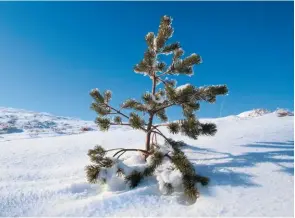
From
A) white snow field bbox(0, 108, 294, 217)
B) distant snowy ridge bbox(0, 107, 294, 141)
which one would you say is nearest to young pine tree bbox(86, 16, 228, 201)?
white snow field bbox(0, 108, 294, 217)

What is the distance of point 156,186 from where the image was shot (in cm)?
520

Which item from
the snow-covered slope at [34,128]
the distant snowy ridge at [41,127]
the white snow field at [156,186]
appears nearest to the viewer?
the white snow field at [156,186]

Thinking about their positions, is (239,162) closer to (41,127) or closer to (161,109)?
(161,109)

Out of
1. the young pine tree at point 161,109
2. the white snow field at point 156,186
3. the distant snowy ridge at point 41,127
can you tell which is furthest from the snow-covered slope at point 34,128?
the young pine tree at point 161,109

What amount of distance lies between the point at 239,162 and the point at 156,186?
77.1 inches

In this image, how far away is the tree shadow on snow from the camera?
16.9 ft

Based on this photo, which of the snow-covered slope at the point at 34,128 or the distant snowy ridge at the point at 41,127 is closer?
the distant snowy ridge at the point at 41,127

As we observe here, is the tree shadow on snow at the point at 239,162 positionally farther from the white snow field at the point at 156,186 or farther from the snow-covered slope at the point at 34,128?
the snow-covered slope at the point at 34,128

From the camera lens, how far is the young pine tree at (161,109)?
5324 millimetres

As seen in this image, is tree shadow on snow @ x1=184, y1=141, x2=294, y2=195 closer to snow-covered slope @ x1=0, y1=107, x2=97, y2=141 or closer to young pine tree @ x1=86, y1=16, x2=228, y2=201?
young pine tree @ x1=86, y1=16, x2=228, y2=201

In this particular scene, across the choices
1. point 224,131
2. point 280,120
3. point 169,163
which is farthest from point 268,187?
point 280,120

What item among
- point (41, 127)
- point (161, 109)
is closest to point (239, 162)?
point (161, 109)

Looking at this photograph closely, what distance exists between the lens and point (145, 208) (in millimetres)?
4477

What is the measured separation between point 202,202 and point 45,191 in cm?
265
